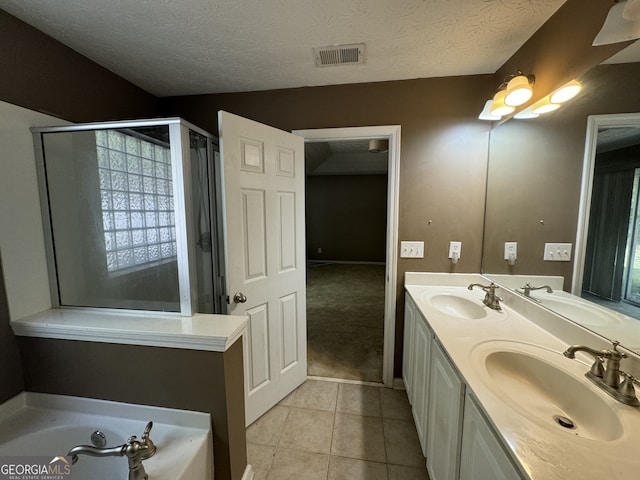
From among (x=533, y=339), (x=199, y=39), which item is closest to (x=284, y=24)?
(x=199, y=39)

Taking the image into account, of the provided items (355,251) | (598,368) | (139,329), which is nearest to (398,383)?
(598,368)

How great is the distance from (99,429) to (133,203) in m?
1.15

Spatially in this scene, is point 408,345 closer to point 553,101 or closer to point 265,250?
point 265,250

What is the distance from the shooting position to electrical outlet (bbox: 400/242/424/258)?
1.95 meters

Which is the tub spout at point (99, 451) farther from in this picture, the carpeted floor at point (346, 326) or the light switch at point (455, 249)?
the light switch at point (455, 249)

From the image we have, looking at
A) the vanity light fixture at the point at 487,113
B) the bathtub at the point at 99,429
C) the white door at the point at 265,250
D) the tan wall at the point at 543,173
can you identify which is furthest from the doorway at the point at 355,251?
the bathtub at the point at 99,429

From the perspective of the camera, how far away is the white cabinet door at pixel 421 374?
1.40 meters

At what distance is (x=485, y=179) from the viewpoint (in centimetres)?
185

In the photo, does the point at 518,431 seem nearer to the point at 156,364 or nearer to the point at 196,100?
the point at 156,364

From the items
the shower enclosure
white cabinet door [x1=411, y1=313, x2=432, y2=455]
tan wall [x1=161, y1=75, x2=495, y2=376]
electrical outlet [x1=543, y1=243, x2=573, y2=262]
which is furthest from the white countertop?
the shower enclosure

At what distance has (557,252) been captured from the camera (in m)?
1.28

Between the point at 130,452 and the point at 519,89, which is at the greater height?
the point at 519,89

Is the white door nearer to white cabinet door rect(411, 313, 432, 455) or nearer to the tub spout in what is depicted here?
the tub spout

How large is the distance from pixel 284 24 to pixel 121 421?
7.00 feet
